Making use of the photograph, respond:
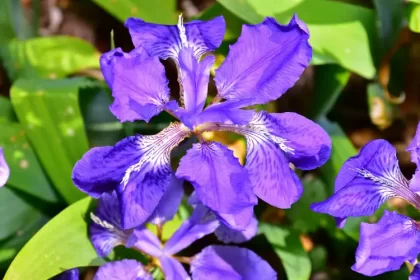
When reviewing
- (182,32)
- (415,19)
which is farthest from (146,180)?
(415,19)

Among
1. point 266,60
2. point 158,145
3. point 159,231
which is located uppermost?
point 266,60

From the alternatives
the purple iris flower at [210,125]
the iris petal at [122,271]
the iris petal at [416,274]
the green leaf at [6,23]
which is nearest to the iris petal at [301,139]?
the purple iris flower at [210,125]

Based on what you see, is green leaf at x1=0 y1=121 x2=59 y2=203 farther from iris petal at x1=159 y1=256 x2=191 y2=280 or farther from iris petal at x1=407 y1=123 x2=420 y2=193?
iris petal at x1=407 y1=123 x2=420 y2=193

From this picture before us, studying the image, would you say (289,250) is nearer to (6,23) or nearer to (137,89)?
(137,89)

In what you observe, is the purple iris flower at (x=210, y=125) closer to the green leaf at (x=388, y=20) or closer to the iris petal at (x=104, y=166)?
the iris petal at (x=104, y=166)

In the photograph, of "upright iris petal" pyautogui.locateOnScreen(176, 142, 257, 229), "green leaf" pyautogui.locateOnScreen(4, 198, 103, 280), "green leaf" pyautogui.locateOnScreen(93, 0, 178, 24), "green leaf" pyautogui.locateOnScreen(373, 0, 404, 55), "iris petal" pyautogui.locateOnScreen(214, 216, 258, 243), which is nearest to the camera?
"upright iris petal" pyautogui.locateOnScreen(176, 142, 257, 229)

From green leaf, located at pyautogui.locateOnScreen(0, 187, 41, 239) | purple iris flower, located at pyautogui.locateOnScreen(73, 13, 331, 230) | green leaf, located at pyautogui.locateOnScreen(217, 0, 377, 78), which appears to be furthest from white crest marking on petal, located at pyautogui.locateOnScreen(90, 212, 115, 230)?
green leaf, located at pyautogui.locateOnScreen(217, 0, 377, 78)
